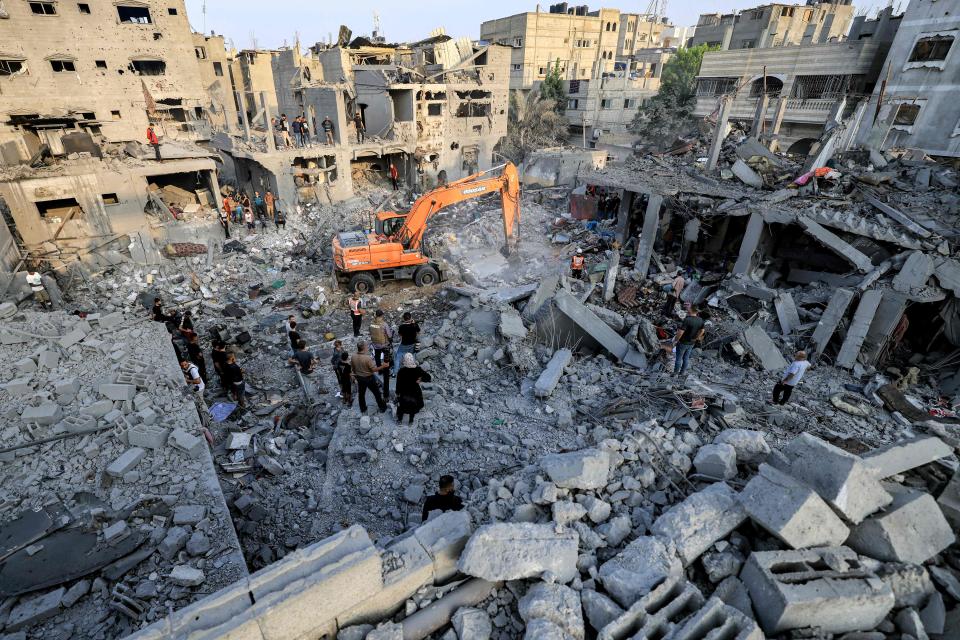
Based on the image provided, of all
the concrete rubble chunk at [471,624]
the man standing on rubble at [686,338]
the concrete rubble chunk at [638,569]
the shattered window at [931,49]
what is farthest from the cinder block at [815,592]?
the shattered window at [931,49]

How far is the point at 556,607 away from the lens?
10.5ft

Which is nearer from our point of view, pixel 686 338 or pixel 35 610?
pixel 35 610

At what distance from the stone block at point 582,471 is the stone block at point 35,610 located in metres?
4.34

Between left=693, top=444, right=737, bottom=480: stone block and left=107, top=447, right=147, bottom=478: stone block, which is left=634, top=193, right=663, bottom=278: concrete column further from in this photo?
left=107, top=447, right=147, bottom=478: stone block

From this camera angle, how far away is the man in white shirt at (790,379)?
6934mm

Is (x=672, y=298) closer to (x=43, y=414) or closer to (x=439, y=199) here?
(x=439, y=199)

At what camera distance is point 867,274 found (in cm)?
1039

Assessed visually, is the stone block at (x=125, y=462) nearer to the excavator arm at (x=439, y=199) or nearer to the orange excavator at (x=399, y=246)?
the orange excavator at (x=399, y=246)

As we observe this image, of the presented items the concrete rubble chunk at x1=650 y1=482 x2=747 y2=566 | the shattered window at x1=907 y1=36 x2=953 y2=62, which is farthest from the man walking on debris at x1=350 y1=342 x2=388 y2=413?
the shattered window at x1=907 y1=36 x2=953 y2=62

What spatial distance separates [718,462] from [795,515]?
0.94m

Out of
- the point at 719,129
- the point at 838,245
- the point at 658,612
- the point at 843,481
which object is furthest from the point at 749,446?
the point at 719,129

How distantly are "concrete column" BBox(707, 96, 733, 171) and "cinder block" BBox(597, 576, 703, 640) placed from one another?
14605 millimetres

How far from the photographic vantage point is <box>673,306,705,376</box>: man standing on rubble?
7.70m

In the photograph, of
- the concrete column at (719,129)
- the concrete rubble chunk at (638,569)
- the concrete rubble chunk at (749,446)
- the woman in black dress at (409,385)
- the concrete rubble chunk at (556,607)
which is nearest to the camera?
the concrete rubble chunk at (556,607)
